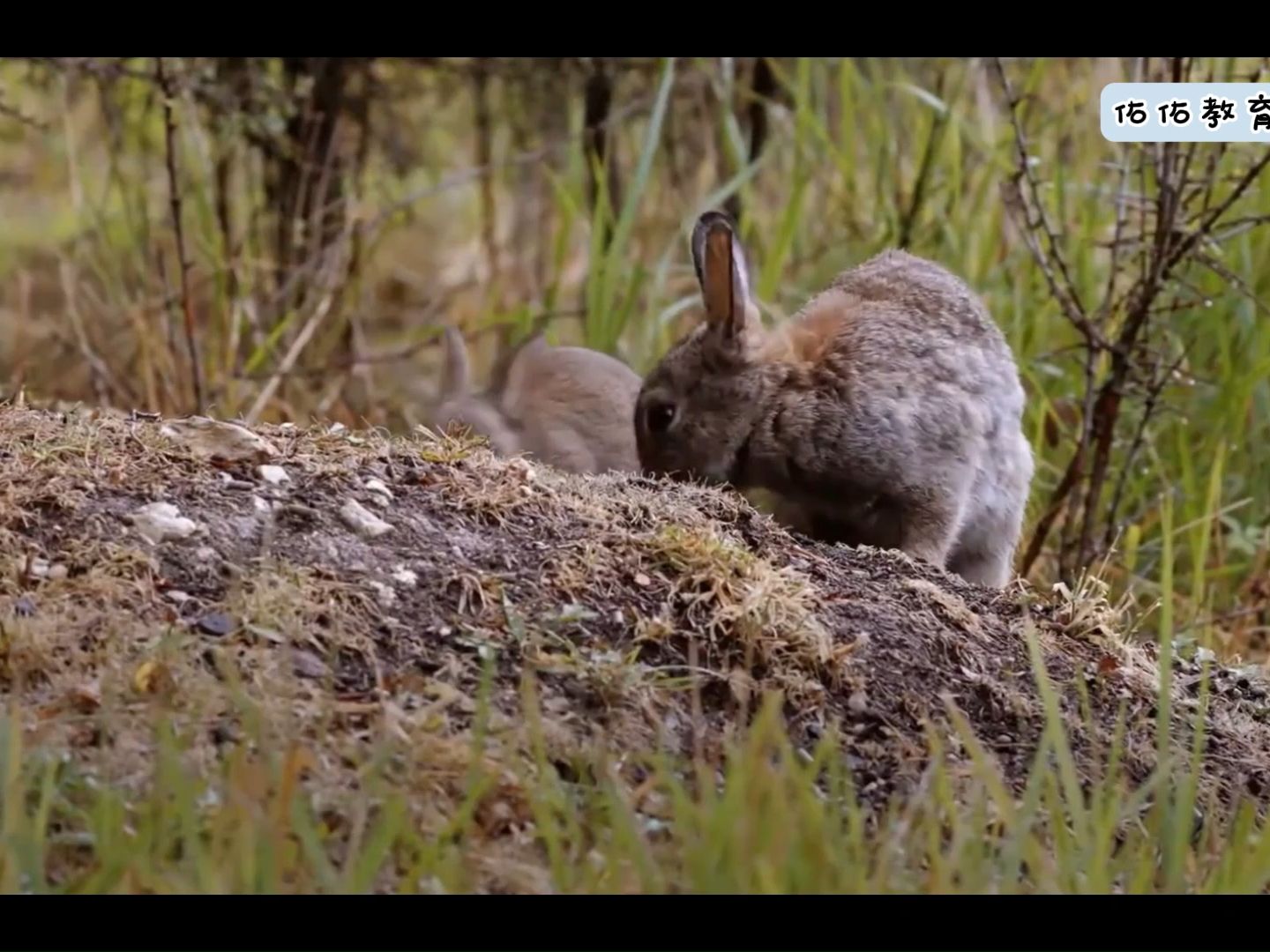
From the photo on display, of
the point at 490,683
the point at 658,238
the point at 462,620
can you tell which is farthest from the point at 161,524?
the point at 658,238

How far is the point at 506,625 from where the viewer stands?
10.2 ft

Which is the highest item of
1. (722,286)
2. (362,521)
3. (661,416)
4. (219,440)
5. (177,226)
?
(177,226)

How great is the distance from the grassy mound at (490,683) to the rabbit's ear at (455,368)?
2.27 meters

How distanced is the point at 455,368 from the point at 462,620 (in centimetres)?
316

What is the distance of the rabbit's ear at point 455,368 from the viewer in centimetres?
617

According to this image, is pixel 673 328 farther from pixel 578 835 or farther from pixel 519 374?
pixel 578 835

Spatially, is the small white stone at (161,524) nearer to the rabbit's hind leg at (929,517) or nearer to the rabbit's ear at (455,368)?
the rabbit's hind leg at (929,517)

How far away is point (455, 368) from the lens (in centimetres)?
619

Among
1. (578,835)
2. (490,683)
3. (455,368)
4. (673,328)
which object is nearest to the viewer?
(578,835)

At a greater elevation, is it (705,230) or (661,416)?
(705,230)

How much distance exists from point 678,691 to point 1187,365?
349 centimetres

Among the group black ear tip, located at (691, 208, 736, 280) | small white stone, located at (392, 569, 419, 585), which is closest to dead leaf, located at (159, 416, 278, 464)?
small white stone, located at (392, 569, 419, 585)

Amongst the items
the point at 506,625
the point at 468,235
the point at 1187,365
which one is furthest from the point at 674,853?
the point at 468,235

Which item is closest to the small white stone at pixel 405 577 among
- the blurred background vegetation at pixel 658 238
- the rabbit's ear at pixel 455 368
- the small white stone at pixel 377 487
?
the small white stone at pixel 377 487
